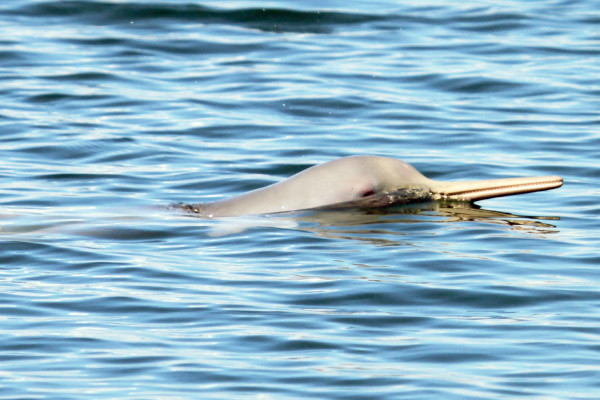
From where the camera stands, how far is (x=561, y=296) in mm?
8367

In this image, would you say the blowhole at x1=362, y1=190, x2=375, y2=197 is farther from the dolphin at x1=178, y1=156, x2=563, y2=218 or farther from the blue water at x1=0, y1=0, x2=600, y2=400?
the blue water at x1=0, y1=0, x2=600, y2=400

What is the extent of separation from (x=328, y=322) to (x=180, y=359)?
1093 millimetres

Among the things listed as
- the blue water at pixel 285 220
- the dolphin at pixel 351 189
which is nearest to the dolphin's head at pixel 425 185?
the dolphin at pixel 351 189

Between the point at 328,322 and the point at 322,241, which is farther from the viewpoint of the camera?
the point at 322,241

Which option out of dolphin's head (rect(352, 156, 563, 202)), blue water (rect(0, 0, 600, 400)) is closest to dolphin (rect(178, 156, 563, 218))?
dolphin's head (rect(352, 156, 563, 202))

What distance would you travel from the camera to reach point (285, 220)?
1052 centimetres

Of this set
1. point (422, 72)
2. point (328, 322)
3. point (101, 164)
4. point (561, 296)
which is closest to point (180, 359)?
point (328, 322)

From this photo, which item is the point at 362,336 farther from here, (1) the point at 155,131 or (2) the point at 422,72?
(2) the point at 422,72

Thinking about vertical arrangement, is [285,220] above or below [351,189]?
below

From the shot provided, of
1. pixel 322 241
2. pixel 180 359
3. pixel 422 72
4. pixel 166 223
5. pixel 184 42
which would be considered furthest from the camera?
pixel 184 42

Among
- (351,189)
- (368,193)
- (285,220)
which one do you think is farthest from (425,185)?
(285,220)

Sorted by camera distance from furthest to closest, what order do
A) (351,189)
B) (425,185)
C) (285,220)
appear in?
(425,185) < (351,189) < (285,220)

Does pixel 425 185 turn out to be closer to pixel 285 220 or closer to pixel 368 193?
pixel 368 193

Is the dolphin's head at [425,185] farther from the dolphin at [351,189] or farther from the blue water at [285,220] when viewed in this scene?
the blue water at [285,220]
